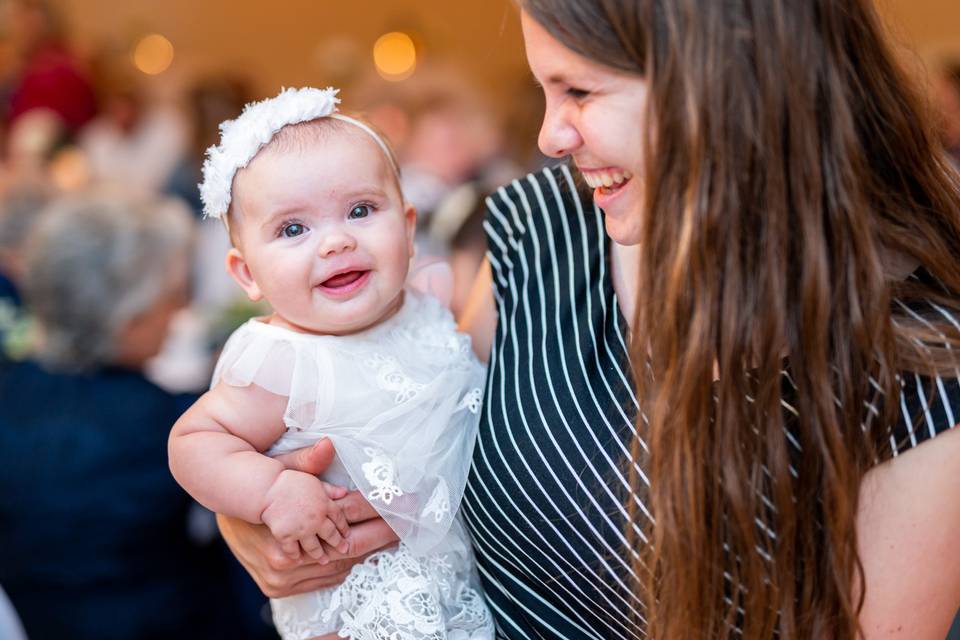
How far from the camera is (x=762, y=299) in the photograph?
3.93 ft

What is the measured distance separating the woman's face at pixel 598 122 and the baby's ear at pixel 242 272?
0.49 m

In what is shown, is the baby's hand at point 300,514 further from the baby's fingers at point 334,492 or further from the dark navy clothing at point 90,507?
the dark navy clothing at point 90,507

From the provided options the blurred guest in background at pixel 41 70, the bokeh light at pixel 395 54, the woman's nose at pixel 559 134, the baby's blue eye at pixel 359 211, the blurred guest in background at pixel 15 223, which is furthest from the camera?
the bokeh light at pixel 395 54

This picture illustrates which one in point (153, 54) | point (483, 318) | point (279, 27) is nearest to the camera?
point (483, 318)

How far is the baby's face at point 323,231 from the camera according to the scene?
143 centimetres

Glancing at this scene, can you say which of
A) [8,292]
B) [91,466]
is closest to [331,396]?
[91,466]

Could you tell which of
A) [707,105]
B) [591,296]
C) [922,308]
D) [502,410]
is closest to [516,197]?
[591,296]

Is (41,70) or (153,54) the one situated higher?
(153,54)

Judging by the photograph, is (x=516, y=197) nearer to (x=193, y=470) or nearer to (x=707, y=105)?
(x=707, y=105)

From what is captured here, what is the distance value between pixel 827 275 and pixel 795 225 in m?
0.07

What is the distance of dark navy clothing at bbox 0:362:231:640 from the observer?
2.47 m

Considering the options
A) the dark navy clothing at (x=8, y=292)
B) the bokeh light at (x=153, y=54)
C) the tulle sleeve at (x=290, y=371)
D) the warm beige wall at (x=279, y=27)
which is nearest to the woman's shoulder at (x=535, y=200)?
the tulle sleeve at (x=290, y=371)

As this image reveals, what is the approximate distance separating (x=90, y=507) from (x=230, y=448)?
4.13ft

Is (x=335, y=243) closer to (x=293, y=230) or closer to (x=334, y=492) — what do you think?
(x=293, y=230)
